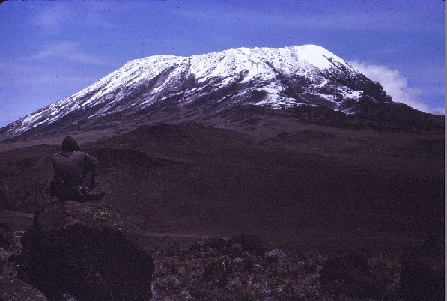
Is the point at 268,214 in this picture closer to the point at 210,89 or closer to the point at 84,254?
the point at 84,254

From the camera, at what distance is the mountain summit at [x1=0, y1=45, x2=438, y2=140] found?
165 ft

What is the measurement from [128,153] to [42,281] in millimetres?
13265

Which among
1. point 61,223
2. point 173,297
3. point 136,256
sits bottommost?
point 173,297

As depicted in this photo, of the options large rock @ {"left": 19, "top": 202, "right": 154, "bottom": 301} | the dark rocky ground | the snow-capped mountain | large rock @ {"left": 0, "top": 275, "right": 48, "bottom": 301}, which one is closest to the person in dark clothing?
large rock @ {"left": 19, "top": 202, "right": 154, "bottom": 301}

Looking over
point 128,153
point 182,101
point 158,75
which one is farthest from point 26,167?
point 158,75

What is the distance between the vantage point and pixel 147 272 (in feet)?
17.7

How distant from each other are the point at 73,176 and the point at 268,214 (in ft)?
26.7

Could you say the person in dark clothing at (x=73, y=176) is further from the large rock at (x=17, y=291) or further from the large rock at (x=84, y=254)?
the large rock at (x=17, y=291)

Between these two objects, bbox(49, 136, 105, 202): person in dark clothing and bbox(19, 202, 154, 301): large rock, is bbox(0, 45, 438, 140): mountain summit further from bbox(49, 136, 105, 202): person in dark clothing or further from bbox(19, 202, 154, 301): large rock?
bbox(19, 202, 154, 301): large rock

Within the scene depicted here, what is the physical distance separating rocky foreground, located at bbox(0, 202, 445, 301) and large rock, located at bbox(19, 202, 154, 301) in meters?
0.01

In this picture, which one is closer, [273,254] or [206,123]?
[273,254]

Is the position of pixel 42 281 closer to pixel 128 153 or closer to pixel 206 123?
pixel 128 153

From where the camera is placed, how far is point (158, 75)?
7069 cm

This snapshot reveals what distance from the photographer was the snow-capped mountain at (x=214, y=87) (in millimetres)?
51688
